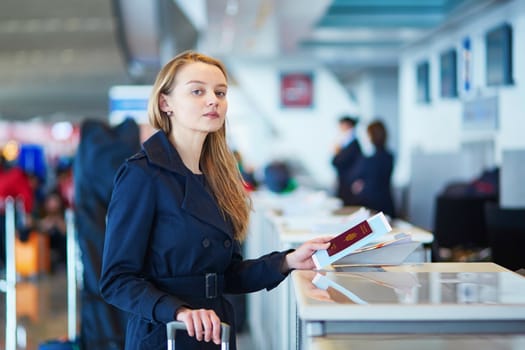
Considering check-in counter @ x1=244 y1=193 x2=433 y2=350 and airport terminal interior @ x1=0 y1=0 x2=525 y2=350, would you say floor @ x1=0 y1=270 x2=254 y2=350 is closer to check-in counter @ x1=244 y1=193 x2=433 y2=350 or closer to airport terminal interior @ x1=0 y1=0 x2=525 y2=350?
airport terminal interior @ x1=0 y1=0 x2=525 y2=350

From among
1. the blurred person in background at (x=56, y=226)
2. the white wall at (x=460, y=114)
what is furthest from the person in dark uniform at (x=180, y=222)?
the blurred person in background at (x=56, y=226)

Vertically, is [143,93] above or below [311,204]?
above

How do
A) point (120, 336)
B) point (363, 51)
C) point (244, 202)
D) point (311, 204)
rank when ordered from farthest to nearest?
point (363, 51) → point (311, 204) → point (120, 336) → point (244, 202)

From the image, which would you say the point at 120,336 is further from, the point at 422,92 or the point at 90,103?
the point at 90,103

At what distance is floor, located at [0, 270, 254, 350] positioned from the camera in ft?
21.3

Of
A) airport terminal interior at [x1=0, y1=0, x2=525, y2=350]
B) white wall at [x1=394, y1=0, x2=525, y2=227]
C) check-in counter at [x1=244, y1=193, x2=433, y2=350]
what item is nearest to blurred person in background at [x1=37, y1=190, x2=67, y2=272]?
airport terminal interior at [x1=0, y1=0, x2=525, y2=350]

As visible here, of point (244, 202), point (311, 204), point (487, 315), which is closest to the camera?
point (487, 315)

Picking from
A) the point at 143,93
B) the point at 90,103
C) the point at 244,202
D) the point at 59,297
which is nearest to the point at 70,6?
the point at 143,93

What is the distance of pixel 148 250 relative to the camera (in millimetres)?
2324

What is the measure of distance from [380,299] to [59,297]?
753cm

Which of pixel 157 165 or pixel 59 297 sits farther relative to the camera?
pixel 59 297

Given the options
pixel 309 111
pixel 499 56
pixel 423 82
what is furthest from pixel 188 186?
pixel 309 111

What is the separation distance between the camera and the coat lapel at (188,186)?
233 cm

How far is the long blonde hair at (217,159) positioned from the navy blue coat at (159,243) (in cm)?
8
